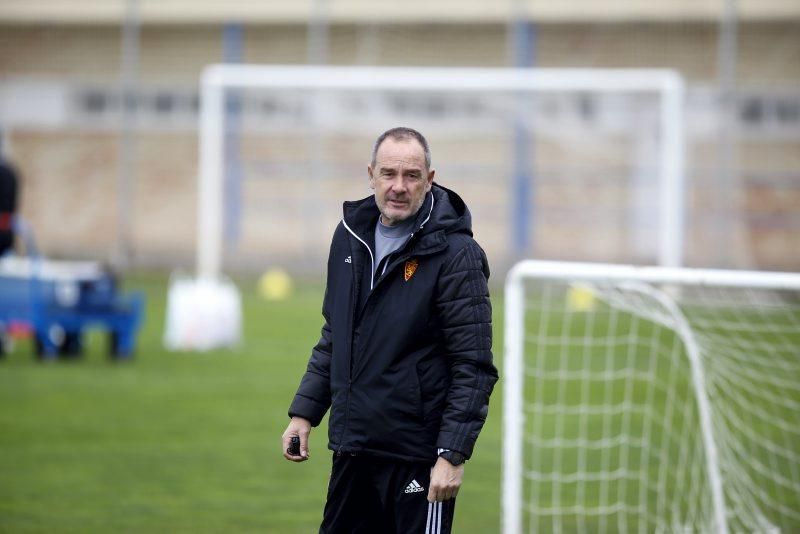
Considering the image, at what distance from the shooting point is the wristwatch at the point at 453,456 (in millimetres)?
3510

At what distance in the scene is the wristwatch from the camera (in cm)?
351

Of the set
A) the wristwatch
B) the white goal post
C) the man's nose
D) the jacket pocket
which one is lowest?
the wristwatch

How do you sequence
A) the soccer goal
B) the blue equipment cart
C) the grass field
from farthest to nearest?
the blue equipment cart, the grass field, the soccer goal

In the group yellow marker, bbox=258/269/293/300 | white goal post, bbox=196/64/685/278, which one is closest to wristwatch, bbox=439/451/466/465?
white goal post, bbox=196/64/685/278

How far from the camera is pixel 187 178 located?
74.9 ft

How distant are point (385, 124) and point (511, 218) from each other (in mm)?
2829

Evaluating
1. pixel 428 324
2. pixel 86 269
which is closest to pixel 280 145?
pixel 86 269

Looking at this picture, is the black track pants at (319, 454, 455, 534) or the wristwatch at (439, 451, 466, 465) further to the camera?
the black track pants at (319, 454, 455, 534)

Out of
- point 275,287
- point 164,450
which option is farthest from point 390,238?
point 275,287

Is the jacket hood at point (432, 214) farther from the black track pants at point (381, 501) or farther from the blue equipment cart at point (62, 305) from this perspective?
the blue equipment cart at point (62, 305)

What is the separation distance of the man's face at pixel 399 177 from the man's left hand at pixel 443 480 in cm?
72

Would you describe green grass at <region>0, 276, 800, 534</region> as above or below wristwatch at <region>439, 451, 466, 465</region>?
below

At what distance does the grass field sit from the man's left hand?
8.61ft

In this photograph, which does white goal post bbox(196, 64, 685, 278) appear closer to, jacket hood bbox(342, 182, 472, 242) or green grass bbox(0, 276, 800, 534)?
green grass bbox(0, 276, 800, 534)
